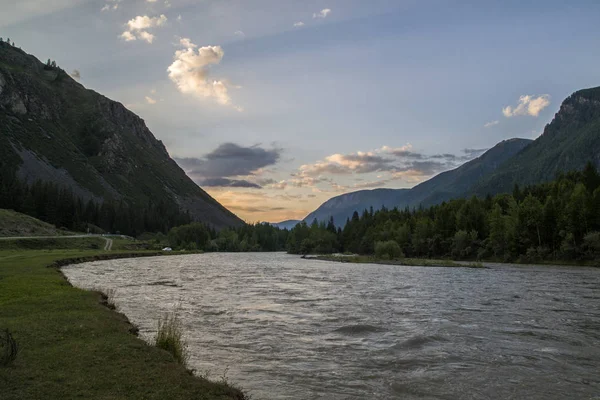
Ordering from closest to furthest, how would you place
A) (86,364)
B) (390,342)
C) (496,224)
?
(86,364)
(390,342)
(496,224)

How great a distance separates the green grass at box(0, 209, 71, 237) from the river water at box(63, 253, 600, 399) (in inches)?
3883

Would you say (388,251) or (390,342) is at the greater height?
(388,251)

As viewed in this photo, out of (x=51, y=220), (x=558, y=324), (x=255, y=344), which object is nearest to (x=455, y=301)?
(x=558, y=324)

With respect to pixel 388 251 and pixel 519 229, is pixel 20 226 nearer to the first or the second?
pixel 388 251

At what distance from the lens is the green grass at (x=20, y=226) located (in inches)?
4547

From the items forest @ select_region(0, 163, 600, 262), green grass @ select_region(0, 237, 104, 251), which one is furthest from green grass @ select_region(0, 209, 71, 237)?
forest @ select_region(0, 163, 600, 262)

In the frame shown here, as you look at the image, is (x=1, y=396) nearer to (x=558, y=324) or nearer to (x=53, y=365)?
(x=53, y=365)

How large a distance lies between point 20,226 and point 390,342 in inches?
5238

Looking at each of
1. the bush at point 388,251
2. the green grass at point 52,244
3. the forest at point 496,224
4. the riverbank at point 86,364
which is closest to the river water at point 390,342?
the riverbank at point 86,364

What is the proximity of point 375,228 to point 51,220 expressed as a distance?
13962 cm

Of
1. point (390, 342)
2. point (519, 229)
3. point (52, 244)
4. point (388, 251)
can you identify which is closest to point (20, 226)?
point (52, 244)

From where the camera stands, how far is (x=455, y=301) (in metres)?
36.9

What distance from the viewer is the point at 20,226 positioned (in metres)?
122

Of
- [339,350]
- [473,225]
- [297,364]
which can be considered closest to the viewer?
[297,364]
